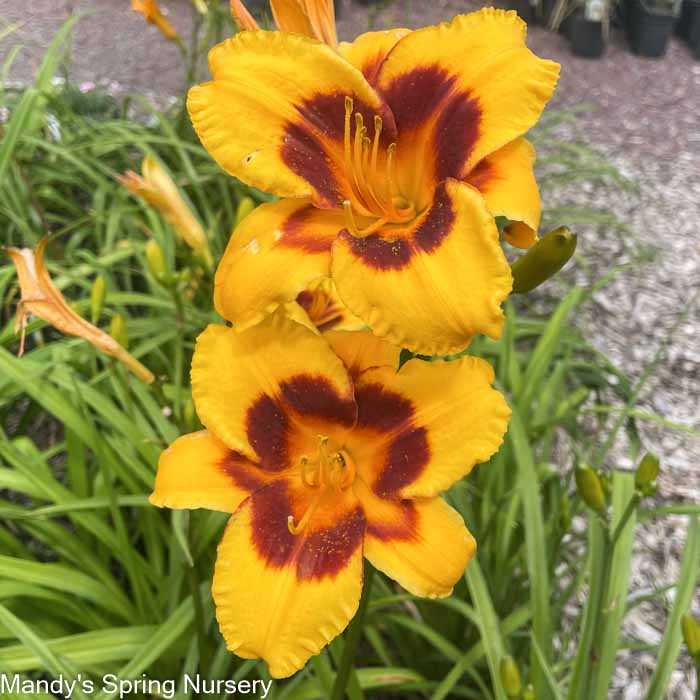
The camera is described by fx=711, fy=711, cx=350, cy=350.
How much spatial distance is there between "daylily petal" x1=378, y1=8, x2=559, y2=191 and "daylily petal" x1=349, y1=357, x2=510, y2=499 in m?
0.21

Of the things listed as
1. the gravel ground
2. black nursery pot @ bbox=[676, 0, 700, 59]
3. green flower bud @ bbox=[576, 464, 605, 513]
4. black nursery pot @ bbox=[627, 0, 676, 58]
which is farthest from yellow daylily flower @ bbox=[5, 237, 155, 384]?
black nursery pot @ bbox=[676, 0, 700, 59]

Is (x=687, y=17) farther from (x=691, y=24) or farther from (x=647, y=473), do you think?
(x=647, y=473)

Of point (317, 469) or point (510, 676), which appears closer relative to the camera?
point (317, 469)

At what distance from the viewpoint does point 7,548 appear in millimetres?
1566

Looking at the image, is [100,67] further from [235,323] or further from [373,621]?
[235,323]

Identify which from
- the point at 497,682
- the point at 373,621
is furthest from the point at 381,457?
the point at 373,621

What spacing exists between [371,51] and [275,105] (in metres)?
0.16

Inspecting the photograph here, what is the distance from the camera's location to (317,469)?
2.64 feet

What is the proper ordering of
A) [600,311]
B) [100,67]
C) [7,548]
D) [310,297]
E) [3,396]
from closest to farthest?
[310,297] < [7,548] < [3,396] < [600,311] < [100,67]

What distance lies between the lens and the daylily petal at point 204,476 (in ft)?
2.62

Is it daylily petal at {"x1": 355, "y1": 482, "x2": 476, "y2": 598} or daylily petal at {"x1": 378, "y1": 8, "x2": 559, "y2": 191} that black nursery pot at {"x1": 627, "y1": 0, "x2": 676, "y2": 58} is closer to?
daylily petal at {"x1": 378, "y1": 8, "x2": 559, "y2": 191}

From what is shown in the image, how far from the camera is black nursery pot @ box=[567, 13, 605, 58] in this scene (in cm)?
465

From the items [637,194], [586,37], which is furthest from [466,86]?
[586,37]

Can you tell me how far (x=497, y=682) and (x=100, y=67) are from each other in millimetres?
4087
